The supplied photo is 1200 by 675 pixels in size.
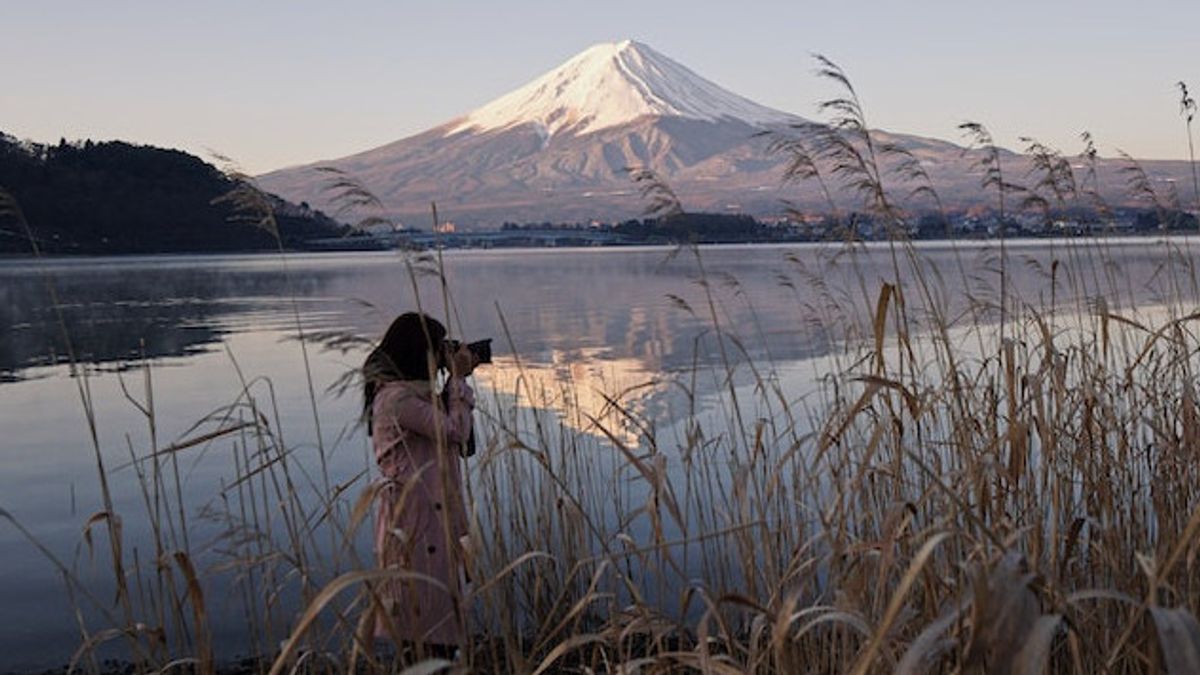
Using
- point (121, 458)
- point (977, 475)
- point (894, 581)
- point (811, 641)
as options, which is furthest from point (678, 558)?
point (121, 458)

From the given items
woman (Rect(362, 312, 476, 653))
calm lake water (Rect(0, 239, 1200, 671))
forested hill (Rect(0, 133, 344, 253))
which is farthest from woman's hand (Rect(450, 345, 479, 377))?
forested hill (Rect(0, 133, 344, 253))

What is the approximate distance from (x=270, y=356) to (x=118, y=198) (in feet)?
262

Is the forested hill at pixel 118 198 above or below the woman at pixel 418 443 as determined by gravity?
above

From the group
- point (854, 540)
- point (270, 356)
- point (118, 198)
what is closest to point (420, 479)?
point (854, 540)

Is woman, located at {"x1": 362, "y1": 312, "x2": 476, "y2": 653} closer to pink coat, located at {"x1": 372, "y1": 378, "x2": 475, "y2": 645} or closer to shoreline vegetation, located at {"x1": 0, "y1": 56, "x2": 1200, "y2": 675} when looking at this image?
pink coat, located at {"x1": 372, "y1": 378, "x2": 475, "y2": 645}

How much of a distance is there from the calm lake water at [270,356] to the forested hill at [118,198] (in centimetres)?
5387

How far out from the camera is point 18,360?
60.4 feet

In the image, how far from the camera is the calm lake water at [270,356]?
20.2 ft

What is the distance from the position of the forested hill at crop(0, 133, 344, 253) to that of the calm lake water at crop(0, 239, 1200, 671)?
53873mm

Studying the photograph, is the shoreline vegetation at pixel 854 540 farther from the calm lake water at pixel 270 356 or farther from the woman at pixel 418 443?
the calm lake water at pixel 270 356

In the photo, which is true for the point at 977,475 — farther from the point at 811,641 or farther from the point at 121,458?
the point at 121,458

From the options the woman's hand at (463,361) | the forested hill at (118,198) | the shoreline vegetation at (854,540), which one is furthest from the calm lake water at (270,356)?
the forested hill at (118,198)

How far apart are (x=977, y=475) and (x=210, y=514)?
235cm

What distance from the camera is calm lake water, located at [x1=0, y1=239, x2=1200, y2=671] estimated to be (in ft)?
20.2
